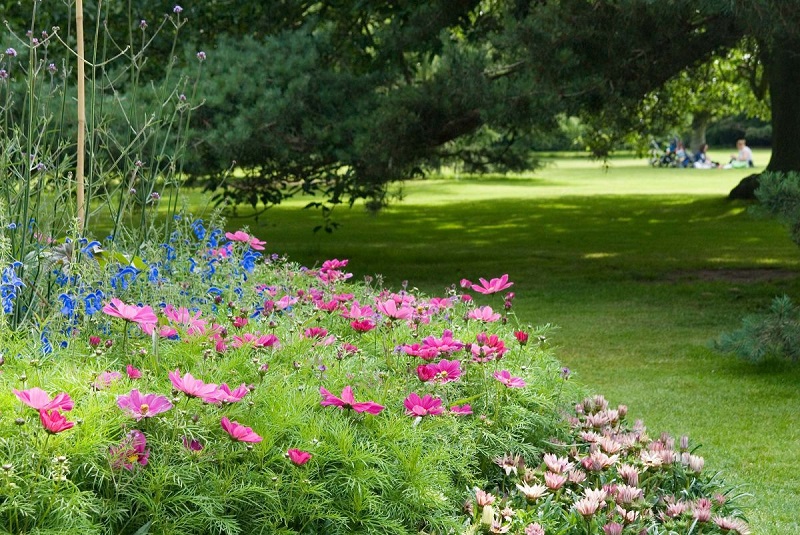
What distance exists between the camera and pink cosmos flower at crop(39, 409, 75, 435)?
1.88 meters

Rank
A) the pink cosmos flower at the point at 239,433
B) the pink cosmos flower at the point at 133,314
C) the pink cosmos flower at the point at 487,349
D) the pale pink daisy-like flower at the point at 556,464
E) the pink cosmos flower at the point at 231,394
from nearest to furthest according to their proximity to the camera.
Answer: the pink cosmos flower at the point at 239,433 < the pink cosmos flower at the point at 231,394 < the pink cosmos flower at the point at 133,314 < the pale pink daisy-like flower at the point at 556,464 < the pink cosmos flower at the point at 487,349

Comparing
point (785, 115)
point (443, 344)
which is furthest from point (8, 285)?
point (785, 115)

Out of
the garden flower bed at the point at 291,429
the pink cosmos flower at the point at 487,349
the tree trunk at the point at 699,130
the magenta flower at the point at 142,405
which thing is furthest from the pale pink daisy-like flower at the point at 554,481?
the tree trunk at the point at 699,130

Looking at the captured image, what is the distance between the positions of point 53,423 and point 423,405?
90 centimetres

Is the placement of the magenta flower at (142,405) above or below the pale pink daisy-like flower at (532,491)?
above

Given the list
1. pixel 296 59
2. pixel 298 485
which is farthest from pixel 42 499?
pixel 296 59

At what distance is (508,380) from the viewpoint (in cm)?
274

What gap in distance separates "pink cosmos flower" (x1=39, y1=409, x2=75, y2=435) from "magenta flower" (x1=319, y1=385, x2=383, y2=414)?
61 cm

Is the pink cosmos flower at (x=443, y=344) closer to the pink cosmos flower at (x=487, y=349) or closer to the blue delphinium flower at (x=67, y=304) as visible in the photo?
the pink cosmos flower at (x=487, y=349)

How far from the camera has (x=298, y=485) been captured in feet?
7.04

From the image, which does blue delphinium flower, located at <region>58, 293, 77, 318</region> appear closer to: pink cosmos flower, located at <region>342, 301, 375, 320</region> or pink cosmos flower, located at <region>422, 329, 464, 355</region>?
pink cosmos flower, located at <region>342, 301, 375, 320</region>

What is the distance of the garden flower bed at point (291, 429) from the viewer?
207 cm

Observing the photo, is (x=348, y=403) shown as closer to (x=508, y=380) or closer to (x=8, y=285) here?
(x=508, y=380)

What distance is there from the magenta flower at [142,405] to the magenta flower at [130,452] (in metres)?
0.04
